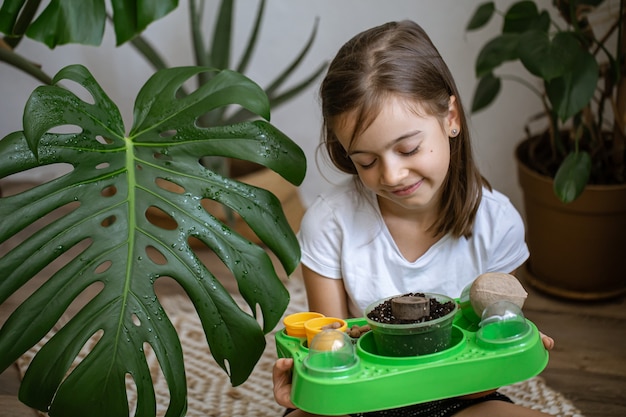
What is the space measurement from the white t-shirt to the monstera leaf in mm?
179

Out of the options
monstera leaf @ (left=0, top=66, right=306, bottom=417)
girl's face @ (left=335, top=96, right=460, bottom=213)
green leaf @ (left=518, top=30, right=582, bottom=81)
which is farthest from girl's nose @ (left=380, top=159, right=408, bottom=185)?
green leaf @ (left=518, top=30, right=582, bottom=81)

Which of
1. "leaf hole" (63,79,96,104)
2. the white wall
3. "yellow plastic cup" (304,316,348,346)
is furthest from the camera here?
"leaf hole" (63,79,96,104)

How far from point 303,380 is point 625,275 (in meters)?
1.32

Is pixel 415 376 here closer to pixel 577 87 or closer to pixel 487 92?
pixel 577 87

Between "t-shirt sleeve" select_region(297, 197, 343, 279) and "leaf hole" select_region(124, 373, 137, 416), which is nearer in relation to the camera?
"t-shirt sleeve" select_region(297, 197, 343, 279)

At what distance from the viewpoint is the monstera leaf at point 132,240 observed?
48.0 inches

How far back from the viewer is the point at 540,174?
6.88 ft

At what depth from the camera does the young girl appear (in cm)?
127

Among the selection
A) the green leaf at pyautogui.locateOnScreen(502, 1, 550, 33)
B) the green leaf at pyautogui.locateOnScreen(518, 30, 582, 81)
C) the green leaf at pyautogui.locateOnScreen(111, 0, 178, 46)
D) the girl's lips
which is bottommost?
the girl's lips

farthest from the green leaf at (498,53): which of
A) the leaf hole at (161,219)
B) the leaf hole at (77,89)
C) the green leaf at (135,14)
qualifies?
the leaf hole at (77,89)

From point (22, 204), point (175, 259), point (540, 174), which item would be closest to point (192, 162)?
point (175, 259)

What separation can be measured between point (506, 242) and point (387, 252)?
211 mm

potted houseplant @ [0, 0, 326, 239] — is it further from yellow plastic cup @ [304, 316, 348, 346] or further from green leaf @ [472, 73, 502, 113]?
yellow plastic cup @ [304, 316, 348, 346]

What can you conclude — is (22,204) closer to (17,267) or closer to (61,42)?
(17,267)
